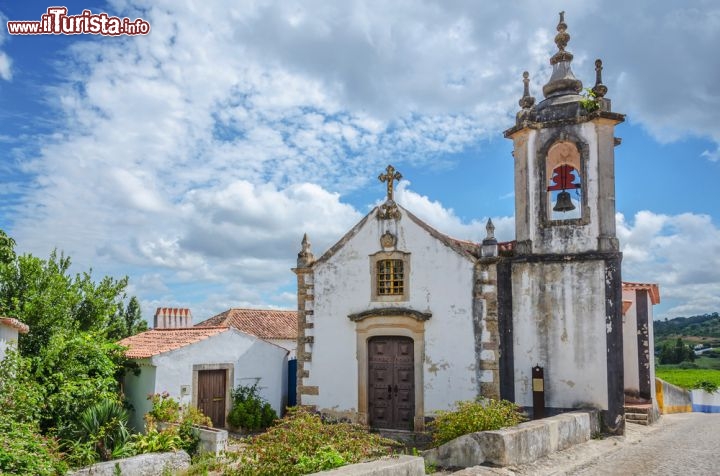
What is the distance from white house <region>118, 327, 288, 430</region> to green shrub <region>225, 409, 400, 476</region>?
23.0ft

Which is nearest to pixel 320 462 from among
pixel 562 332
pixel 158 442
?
pixel 158 442

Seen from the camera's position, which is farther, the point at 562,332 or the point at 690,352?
the point at 690,352

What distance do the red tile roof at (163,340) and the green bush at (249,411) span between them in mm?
1845

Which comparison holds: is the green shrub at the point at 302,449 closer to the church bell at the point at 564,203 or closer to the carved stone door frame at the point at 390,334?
the carved stone door frame at the point at 390,334

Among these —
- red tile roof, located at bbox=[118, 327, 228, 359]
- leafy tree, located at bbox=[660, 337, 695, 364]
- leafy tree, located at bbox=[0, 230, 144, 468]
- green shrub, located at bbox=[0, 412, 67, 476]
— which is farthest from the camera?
leafy tree, located at bbox=[660, 337, 695, 364]

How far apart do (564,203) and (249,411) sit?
31.7 ft

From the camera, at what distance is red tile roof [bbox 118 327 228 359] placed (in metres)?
15.6

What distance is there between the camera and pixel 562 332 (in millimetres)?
13312

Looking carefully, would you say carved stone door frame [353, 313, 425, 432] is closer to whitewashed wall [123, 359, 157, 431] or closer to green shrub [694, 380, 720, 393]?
whitewashed wall [123, 359, 157, 431]

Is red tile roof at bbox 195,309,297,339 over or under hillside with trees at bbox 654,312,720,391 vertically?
over

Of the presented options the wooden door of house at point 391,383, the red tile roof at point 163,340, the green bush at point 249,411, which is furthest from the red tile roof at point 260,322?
the wooden door of house at point 391,383

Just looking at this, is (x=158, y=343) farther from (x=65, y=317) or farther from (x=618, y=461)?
(x=618, y=461)

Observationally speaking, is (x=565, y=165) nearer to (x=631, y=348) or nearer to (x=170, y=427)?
(x=631, y=348)

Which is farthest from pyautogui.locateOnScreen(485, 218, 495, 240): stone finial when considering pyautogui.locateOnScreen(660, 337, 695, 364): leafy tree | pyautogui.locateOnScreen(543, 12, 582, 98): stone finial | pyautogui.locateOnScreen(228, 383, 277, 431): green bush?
pyautogui.locateOnScreen(660, 337, 695, 364): leafy tree
